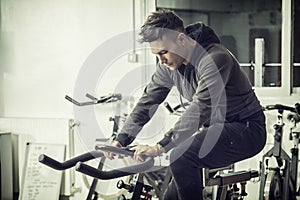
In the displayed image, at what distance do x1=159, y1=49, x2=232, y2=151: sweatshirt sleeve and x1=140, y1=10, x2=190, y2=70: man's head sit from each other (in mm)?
138

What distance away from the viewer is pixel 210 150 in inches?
87.7

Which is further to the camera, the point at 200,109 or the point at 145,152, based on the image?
the point at 200,109

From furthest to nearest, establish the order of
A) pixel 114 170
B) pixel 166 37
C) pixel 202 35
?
pixel 202 35 < pixel 166 37 < pixel 114 170

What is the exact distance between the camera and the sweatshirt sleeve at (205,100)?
214 cm

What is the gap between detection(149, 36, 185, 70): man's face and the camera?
2.27m

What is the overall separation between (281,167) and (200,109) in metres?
1.55

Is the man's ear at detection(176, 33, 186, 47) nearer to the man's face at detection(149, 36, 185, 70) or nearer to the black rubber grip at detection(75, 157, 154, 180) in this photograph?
the man's face at detection(149, 36, 185, 70)

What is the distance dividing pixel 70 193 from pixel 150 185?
1504mm

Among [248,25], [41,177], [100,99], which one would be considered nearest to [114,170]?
[100,99]

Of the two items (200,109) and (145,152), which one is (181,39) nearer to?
(200,109)

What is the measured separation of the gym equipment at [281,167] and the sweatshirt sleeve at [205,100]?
3.64 ft

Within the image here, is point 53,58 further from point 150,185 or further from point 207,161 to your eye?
point 207,161

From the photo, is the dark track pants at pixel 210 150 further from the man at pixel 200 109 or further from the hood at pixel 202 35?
the hood at pixel 202 35

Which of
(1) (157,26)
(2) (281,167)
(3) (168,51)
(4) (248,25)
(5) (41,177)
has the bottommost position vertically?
(5) (41,177)
